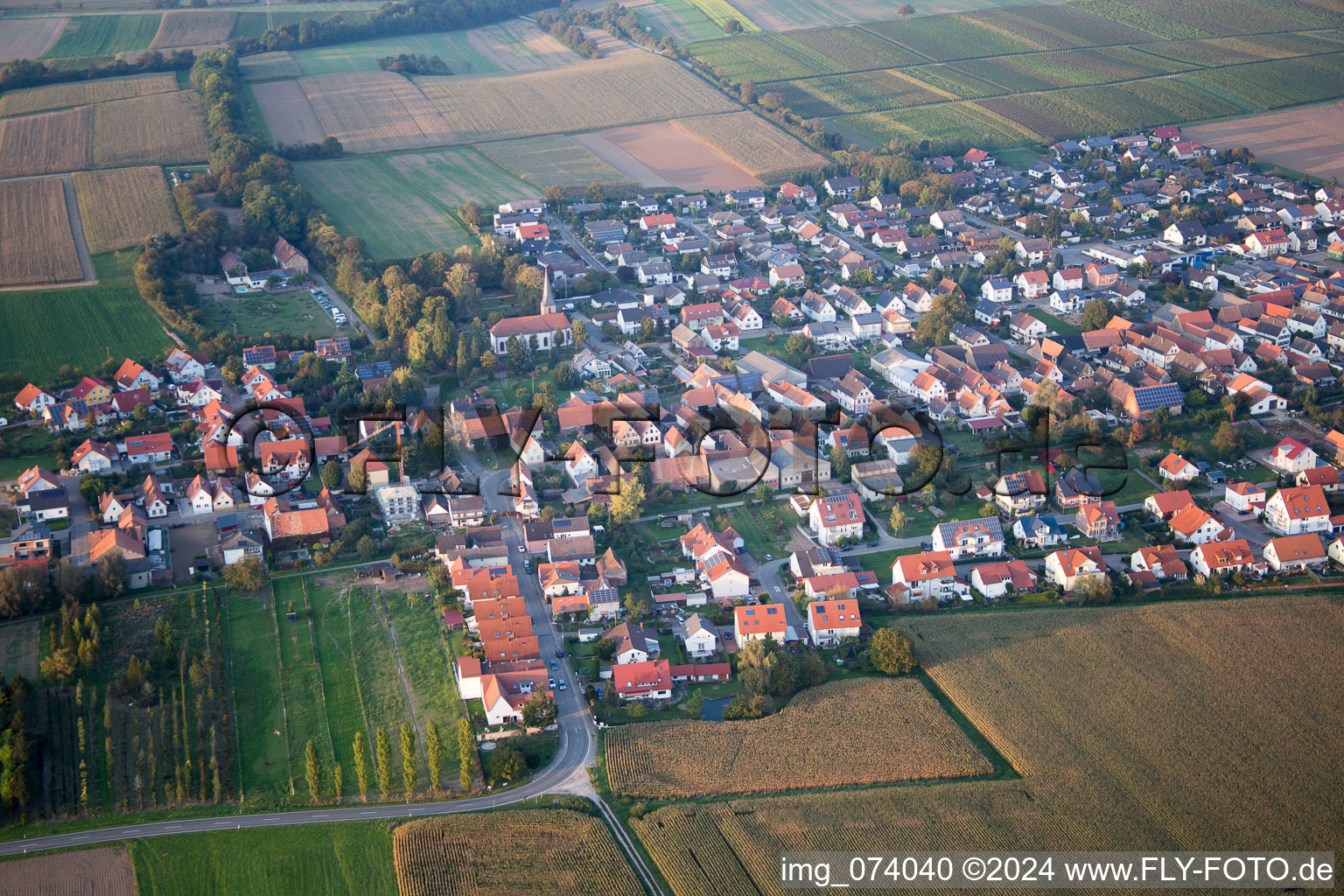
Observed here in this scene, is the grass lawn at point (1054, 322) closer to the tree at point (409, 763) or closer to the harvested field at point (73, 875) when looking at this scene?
the tree at point (409, 763)

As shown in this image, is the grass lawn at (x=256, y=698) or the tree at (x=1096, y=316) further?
the tree at (x=1096, y=316)

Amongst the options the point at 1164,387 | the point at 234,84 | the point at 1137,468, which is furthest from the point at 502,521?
the point at 234,84

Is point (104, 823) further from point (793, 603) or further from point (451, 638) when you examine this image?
point (793, 603)

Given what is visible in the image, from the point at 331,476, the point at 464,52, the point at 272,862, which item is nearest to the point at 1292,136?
the point at 464,52

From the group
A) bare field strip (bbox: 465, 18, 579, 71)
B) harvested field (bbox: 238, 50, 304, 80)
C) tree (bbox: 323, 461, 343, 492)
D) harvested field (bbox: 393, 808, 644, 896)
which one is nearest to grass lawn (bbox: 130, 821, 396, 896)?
harvested field (bbox: 393, 808, 644, 896)

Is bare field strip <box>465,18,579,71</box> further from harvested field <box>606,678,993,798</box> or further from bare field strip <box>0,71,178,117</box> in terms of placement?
harvested field <box>606,678,993,798</box>

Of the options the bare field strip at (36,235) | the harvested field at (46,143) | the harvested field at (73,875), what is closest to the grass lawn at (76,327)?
the bare field strip at (36,235)
